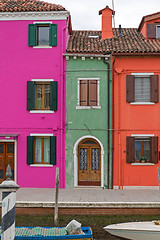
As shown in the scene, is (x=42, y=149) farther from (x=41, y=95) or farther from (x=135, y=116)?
(x=135, y=116)

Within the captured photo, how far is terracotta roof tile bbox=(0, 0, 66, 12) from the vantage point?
16.6 m

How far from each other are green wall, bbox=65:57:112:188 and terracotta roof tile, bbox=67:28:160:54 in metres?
0.69

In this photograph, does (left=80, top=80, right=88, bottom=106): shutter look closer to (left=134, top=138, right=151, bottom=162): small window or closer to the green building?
the green building

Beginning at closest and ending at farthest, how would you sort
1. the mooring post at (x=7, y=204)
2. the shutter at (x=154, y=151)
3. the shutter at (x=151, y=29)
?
the mooring post at (x=7, y=204)
the shutter at (x=154, y=151)
the shutter at (x=151, y=29)

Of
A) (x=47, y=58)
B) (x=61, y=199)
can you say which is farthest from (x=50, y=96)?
(x=61, y=199)

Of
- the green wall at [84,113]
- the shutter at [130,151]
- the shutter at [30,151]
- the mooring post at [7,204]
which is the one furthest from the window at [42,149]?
the mooring post at [7,204]

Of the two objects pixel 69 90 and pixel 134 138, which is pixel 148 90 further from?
pixel 69 90

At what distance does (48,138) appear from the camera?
16.7 meters

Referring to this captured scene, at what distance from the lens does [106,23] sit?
18.8 metres

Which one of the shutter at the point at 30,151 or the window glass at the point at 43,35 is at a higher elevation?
the window glass at the point at 43,35

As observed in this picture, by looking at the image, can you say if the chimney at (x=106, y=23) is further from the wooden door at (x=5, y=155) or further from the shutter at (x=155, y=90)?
the wooden door at (x=5, y=155)

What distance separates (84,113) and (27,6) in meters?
6.54

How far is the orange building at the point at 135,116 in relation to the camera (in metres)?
16.3

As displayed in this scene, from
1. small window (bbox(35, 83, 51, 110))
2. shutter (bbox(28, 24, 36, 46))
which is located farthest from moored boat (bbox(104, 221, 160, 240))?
shutter (bbox(28, 24, 36, 46))
